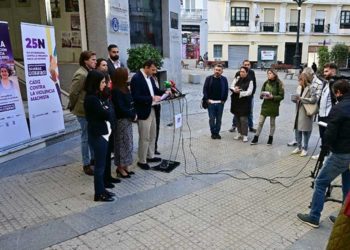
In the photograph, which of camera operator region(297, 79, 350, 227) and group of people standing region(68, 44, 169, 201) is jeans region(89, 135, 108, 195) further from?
camera operator region(297, 79, 350, 227)

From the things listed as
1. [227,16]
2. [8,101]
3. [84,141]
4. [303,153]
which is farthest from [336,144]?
[227,16]

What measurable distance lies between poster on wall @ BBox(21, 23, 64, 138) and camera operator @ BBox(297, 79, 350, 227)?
5004mm

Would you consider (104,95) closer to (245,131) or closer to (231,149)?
(231,149)

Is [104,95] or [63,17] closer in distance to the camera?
[104,95]

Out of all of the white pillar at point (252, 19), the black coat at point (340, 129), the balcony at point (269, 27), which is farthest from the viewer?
the balcony at point (269, 27)

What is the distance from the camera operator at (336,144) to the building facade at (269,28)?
36.4 m

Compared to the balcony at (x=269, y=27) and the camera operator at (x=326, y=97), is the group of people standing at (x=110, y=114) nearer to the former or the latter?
the camera operator at (x=326, y=97)

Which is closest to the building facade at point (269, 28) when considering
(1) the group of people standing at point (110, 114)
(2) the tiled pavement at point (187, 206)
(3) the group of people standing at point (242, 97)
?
(3) the group of people standing at point (242, 97)

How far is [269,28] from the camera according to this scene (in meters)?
39.3

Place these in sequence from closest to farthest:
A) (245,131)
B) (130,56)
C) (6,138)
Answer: (6,138) → (245,131) → (130,56)

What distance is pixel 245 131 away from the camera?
767 centimetres

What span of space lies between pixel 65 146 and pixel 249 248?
179 inches

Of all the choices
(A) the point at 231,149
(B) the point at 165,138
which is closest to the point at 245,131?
(A) the point at 231,149

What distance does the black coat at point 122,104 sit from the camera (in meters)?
5.08
